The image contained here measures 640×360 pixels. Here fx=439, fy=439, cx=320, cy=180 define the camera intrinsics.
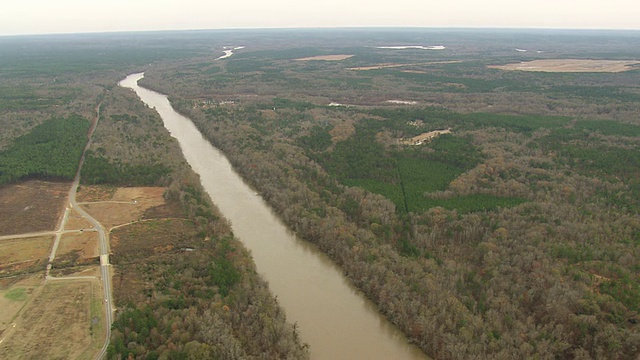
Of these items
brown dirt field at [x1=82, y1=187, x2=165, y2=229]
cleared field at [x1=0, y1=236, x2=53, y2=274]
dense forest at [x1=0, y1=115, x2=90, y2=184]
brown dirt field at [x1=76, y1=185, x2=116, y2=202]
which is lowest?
cleared field at [x1=0, y1=236, x2=53, y2=274]

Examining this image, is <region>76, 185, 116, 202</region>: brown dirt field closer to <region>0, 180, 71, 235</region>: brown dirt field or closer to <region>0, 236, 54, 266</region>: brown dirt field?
<region>0, 180, 71, 235</region>: brown dirt field

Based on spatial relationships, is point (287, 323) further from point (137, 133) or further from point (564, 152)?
point (137, 133)

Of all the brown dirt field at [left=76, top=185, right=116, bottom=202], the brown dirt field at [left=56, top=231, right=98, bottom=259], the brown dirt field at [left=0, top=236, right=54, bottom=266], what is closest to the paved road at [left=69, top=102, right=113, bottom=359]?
the brown dirt field at [left=56, top=231, right=98, bottom=259]

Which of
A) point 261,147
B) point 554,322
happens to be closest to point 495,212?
point 554,322

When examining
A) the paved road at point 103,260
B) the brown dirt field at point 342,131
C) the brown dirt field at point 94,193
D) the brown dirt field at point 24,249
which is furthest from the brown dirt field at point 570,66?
the brown dirt field at point 24,249

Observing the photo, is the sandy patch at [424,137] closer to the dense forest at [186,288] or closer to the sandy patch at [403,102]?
the sandy patch at [403,102]

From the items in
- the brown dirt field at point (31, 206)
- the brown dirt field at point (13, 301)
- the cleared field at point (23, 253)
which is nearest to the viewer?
the brown dirt field at point (13, 301)
